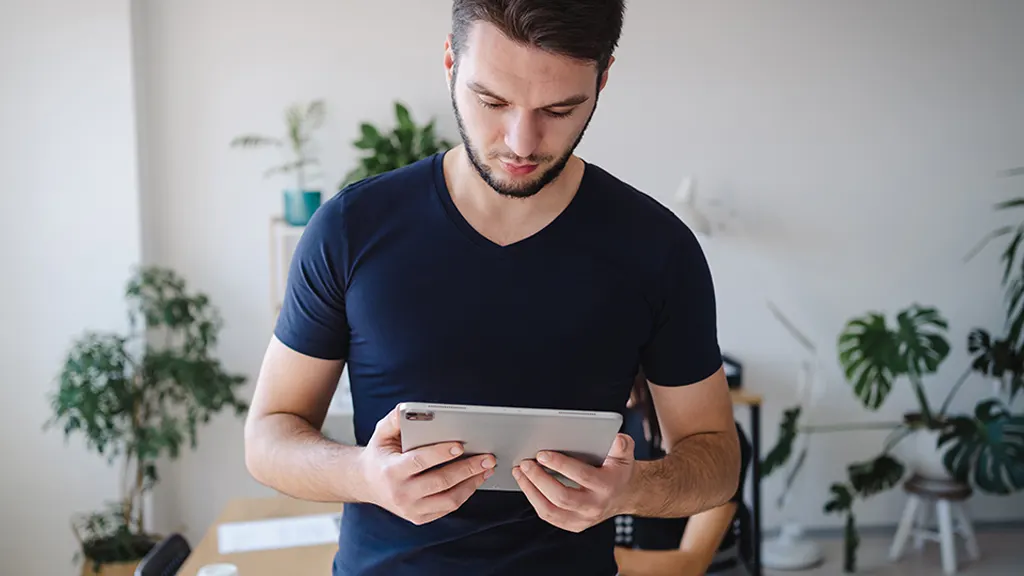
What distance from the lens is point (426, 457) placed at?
1154 millimetres

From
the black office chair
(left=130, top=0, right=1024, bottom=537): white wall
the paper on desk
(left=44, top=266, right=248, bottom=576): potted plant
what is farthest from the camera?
(left=130, top=0, right=1024, bottom=537): white wall

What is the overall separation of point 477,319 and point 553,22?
42 centimetres

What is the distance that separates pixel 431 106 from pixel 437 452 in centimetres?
328

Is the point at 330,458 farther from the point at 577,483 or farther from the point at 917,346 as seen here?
the point at 917,346

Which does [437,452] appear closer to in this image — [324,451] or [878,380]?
[324,451]

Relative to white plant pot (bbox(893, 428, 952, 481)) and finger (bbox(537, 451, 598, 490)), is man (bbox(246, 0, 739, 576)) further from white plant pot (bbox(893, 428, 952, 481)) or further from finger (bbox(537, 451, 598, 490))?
white plant pot (bbox(893, 428, 952, 481))

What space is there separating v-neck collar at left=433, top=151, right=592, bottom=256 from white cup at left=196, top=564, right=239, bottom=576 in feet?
3.49

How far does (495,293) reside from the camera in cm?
136

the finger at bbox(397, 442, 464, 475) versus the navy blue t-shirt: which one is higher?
the navy blue t-shirt

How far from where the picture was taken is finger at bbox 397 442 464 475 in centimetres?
115

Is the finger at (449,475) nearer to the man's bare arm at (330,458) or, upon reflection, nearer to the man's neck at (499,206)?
the man's bare arm at (330,458)

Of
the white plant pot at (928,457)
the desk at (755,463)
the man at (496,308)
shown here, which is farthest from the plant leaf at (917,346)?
the man at (496,308)

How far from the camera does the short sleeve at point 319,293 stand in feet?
→ 4.52

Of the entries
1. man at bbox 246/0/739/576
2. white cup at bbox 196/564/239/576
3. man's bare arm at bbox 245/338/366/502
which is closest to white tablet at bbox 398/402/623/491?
man at bbox 246/0/739/576
